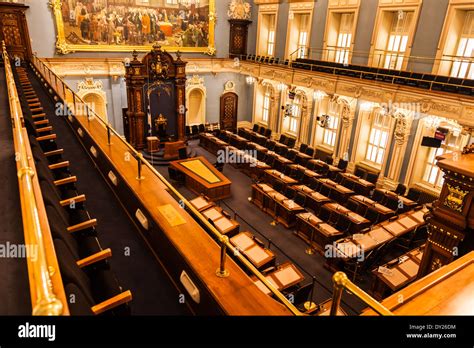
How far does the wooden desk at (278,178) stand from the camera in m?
11.1

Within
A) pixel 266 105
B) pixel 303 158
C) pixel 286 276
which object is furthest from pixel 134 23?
pixel 286 276

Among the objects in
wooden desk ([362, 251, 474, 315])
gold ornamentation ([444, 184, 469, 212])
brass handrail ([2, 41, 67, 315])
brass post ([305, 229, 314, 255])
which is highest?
brass handrail ([2, 41, 67, 315])

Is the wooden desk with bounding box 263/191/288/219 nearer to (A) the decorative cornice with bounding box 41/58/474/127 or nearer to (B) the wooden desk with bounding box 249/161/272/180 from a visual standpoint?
(B) the wooden desk with bounding box 249/161/272/180

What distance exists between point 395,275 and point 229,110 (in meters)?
15.1

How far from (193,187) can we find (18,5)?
10090mm

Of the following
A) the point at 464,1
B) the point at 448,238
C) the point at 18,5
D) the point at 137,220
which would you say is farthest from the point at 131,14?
→ the point at 448,238

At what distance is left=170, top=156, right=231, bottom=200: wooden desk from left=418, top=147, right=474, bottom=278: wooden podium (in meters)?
7.56

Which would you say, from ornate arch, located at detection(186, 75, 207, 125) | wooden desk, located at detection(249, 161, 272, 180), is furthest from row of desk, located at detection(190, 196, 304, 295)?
ornate arch, located at detection(186, 75, 207, 125)

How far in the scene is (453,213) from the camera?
13.3 ft

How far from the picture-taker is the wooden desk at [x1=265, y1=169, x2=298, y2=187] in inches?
438

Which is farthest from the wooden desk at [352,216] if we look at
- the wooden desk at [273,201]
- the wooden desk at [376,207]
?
the wooden desk at [273,201]

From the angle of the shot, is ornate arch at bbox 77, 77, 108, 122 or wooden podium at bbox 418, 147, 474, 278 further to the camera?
ornate arch at bbox 77, 77, 108, 122

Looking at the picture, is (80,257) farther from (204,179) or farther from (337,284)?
(204,179)

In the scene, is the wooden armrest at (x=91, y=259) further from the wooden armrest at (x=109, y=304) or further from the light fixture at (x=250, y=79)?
the light fixture at (x=250, y=79)
